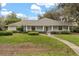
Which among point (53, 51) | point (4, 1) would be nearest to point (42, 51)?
point (53, 51)

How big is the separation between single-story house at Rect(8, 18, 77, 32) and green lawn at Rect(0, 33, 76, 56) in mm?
126

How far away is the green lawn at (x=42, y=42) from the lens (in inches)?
468

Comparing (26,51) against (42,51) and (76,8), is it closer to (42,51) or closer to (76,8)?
(42,51)

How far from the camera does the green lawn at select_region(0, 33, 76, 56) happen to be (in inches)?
468

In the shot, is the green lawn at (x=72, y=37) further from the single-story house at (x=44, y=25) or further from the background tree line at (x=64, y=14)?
the background tree line at (x=64, y=14)

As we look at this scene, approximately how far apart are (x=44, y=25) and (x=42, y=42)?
0.87 ft

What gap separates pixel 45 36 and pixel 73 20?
1.62 ft

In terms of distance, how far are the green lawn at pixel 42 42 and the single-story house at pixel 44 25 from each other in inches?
5.0

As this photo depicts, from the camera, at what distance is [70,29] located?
39.2 ft

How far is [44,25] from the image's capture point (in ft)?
39.2

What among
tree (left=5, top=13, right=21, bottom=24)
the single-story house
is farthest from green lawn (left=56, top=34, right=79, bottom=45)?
tree (left=5, top=13, right=21, bottom=24)

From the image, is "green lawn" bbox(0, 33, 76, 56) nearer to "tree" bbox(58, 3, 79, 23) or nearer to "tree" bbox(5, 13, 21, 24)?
"tree" bbox(5, 13, 21, 24)

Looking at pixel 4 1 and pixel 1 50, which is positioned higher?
pixel 4 1

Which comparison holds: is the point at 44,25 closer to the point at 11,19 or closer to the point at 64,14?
the point at 64,14
